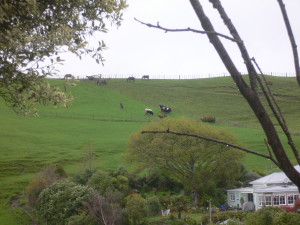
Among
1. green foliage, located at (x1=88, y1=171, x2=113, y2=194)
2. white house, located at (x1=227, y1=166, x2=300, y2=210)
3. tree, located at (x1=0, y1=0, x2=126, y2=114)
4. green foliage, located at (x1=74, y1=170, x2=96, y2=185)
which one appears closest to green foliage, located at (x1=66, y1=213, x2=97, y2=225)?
green foliage, located at (x1=88, y1=171, x2=113, y2=194)

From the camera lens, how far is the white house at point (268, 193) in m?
39.1

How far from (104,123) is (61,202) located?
133ft

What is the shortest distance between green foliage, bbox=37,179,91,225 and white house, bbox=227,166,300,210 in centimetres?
1774

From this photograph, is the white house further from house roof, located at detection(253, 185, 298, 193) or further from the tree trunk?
the tree trunk

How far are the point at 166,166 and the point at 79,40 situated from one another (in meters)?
38.7

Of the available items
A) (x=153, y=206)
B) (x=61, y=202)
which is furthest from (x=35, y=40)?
(x=153, y=206)

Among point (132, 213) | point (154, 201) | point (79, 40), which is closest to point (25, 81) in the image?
point (79, 40)

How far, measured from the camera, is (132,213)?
99.3 ft

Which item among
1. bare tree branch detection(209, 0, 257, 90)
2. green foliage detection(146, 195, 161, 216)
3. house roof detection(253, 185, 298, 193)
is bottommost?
green foliage detection(146, 195, 161, 216)

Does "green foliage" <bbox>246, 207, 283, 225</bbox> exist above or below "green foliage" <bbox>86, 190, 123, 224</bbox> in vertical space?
above

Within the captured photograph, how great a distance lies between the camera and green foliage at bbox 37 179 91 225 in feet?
98.8

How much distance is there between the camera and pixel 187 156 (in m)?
43.9

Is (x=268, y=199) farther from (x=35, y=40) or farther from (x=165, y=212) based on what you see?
(x=35, y=40)

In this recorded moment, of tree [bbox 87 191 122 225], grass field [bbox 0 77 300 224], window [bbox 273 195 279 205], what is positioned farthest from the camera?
grass field [bbox 0 77 300 224]
